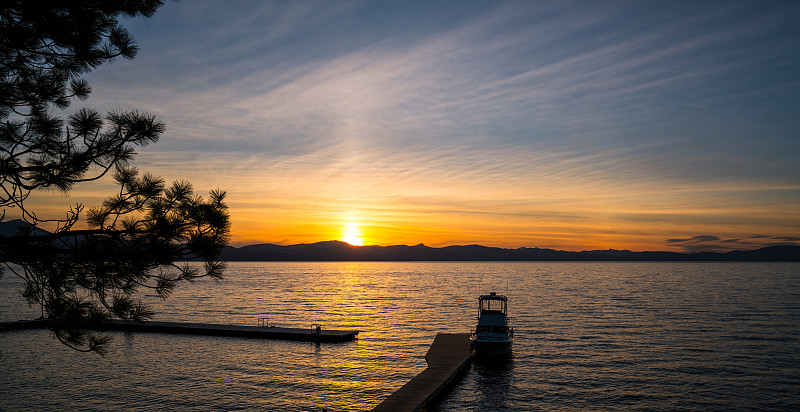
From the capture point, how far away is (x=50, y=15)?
32.6ft

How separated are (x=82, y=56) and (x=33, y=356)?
46000 mm

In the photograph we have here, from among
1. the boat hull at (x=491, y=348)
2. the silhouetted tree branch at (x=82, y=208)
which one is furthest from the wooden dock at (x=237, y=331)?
the silhouetted tree branch at (x=82, y=208)

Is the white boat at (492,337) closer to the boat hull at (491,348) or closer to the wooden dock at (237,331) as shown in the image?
the boat hull at (491,348)

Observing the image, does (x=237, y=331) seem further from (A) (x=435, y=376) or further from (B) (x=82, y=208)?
(B) (x=82, y=208)

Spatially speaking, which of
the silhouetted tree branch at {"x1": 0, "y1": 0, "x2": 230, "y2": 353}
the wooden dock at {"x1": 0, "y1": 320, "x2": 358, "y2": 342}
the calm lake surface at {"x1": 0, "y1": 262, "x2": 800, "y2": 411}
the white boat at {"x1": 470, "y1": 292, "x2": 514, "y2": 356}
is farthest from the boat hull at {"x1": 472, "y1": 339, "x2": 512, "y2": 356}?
the silhouetted tree branch at {"x1": 0, "y1": 0, "x2": 230, "y2": 353}

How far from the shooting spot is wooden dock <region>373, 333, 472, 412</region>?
88.4 feet

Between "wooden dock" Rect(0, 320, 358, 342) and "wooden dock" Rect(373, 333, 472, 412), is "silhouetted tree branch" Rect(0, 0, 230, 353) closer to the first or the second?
"wooden dock" Rect(373, 333, 472, 412)

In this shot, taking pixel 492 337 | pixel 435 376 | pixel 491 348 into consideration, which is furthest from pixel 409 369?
pixel 492 337

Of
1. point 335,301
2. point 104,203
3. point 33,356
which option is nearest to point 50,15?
point 104,203

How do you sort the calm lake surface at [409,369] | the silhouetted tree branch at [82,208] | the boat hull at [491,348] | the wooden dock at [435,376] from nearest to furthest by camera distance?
the silhouetted tree branch at [82,208], the wooden dock at [435,376], the calm lake surface at [409,369], the boat hull at [491,348]

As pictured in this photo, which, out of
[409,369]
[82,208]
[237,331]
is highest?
[82,208]

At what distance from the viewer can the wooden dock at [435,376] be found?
26953 mm

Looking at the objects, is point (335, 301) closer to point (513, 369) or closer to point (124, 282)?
point (513, 369)

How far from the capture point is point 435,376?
34.2 metres
